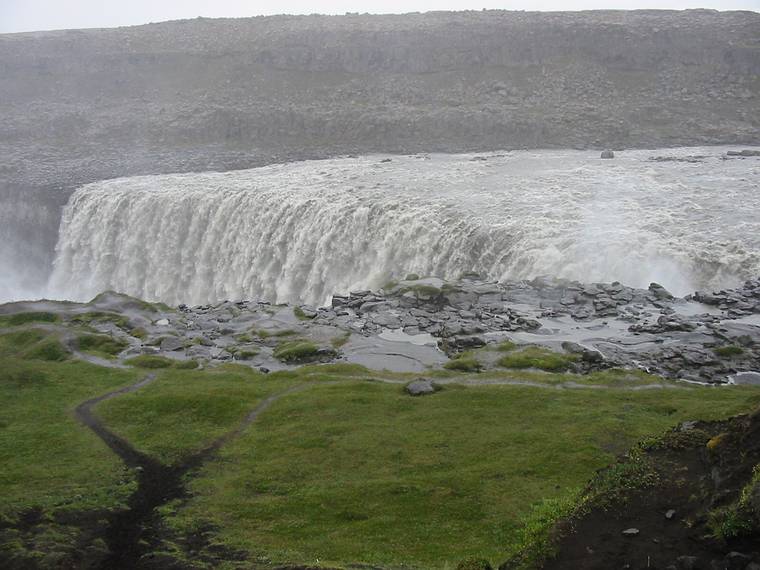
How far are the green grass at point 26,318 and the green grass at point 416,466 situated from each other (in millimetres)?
19012

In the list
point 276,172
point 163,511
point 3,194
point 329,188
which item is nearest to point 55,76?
point 3,194

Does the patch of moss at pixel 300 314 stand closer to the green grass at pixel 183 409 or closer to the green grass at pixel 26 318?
the green grass at pixel 183 409

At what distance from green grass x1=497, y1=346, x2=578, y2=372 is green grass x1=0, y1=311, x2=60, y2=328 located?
24.4 m

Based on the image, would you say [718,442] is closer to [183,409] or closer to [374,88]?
[183,409]

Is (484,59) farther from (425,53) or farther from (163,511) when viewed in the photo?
(163,511)

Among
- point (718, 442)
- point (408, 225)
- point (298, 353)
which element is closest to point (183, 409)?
point (298, 353)

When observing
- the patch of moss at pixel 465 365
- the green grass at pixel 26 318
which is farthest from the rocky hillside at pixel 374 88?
the patch of moss at pixel 465 365

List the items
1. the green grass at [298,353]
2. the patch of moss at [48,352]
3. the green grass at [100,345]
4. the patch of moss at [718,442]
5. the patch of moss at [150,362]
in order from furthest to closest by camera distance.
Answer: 1. the green grass at [100,345]
2. the patch of moss at [48,352]
3. the green grass at [298,353]
4. the patch of moss at [150,362]
5. the patch of moss at [718,442]

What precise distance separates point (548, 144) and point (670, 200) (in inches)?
1357

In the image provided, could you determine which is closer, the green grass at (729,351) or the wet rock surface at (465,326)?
the green grass at (729,351)

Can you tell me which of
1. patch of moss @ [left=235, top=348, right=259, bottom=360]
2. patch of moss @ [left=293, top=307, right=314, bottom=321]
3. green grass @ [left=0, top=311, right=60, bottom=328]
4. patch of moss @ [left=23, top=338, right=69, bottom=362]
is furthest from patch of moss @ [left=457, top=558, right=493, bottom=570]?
green grass @ [left=0, top=311, right=60, bottom=328]

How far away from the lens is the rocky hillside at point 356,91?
86688 mm

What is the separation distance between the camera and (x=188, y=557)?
16953mm

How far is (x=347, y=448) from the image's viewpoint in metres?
22.9
